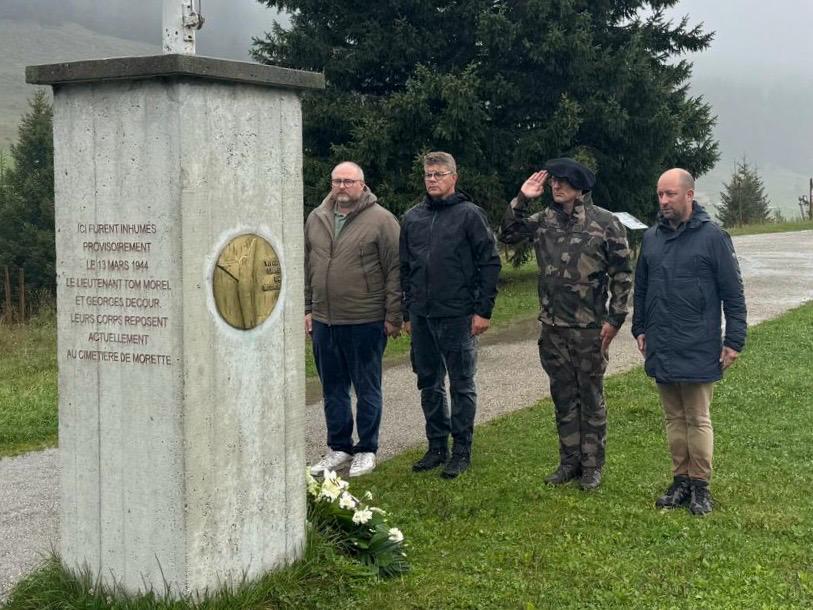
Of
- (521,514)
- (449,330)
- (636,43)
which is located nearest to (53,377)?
(449,330)

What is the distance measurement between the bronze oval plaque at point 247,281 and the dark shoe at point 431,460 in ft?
8.24

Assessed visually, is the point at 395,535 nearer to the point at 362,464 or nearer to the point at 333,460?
the point at 362,464

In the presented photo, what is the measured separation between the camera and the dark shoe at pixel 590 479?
18.3 feet

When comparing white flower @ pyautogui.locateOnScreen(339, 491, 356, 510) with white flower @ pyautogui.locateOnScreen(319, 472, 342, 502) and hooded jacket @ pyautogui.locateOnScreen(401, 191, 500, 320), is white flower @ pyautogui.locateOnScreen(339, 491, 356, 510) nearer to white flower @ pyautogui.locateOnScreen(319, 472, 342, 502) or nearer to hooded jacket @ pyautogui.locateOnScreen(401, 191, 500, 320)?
white flower @ pyautogui.locateOnScreen(319, 472, 342, 502)

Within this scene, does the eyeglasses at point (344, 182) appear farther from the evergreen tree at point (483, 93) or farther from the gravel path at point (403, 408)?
the evergreen tree at point (483, 93)

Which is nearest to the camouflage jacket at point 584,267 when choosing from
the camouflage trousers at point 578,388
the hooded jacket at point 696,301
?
the camouflage trousers at point 578,388

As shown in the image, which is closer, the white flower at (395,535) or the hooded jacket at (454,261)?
the white flower at (395,535)

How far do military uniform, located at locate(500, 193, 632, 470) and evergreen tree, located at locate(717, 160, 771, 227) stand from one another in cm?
3698

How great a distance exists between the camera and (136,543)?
3.69 metres

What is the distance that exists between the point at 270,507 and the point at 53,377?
6.51m

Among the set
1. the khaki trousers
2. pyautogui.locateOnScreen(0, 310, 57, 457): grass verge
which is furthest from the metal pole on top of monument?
pyautogui.locateOnScreen(0, 310, 57, 457): grass verge

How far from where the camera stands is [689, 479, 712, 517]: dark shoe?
16.8 ft

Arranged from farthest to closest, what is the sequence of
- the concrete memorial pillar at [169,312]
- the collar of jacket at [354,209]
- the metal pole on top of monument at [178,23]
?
the collar of jacket at [354,209]
the metal pole on top of monument at [178,23]
the concrete memorial pillar at [169,312]

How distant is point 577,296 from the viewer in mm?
5512
